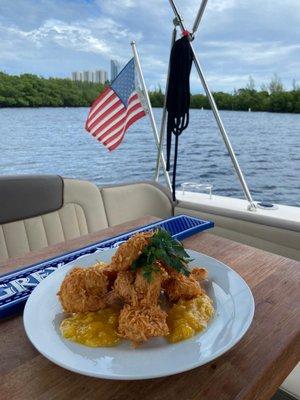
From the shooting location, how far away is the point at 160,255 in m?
0.64

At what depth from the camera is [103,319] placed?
26.3 inches

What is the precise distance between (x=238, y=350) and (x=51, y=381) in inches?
13.4

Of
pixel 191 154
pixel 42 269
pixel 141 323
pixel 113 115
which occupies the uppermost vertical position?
pixel 113 115

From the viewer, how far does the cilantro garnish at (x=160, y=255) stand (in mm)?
643

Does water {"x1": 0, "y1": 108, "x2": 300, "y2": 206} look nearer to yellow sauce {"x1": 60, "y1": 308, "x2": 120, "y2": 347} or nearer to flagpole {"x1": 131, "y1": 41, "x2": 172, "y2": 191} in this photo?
flagpole {"x1": 131, "y1": 41, "x2": 172, "y2": 191}

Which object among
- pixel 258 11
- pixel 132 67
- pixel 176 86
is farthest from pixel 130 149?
pixel 176 86

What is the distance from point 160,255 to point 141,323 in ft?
0.42

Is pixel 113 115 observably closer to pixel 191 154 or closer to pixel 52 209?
pixel 52 209

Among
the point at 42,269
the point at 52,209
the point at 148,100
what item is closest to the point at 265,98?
the point at 148,100

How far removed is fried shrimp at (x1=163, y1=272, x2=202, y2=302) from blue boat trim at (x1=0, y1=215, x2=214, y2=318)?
0.36m

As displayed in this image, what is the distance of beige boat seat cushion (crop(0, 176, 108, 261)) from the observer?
1729 mm

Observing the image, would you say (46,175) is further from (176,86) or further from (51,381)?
(51,381)

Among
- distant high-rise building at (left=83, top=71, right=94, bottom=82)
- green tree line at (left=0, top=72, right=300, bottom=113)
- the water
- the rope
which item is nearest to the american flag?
green tree line at (left=0, top=72, right=300, bottom=113)

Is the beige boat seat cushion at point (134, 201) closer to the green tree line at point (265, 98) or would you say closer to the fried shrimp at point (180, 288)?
the green tree line at point (265, 98)
